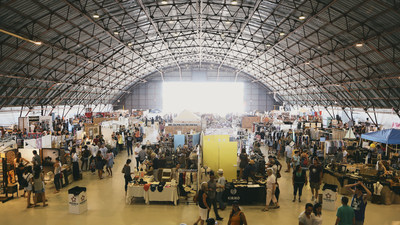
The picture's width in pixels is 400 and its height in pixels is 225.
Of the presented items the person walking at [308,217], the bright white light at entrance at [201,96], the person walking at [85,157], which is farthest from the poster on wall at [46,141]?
the bright white light at entrance at [201,96]

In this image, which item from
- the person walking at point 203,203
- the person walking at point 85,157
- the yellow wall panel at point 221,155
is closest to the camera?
the person walking at point 203,203

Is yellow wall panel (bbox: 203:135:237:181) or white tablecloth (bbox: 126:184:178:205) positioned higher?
yellow wall panel (bbox: 203:135:237:181)

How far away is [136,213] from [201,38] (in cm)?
1976

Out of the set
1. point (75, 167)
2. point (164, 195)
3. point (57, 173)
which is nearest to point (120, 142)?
point (75, 167)

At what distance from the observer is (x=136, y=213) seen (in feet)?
23.0

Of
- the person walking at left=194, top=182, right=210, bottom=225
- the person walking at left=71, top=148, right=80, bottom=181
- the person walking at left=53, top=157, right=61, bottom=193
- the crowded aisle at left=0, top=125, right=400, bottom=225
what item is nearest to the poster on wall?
the person walking at left=71, top=148, right=80, bottom=181

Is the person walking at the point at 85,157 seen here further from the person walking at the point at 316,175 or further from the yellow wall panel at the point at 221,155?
the person walking at the point at 316,175

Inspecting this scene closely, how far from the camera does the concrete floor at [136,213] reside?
652cm

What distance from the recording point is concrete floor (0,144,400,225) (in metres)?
6.52

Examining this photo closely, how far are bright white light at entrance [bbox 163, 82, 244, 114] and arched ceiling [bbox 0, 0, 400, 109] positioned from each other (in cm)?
899

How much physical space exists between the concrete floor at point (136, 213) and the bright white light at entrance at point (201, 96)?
29.6 metres

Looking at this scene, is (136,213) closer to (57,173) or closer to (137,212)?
(137,212)

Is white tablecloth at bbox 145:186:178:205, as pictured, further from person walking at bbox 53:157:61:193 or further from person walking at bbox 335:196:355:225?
person walking at bbox 335:196:355:225

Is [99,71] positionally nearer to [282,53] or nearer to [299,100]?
[282,53]
